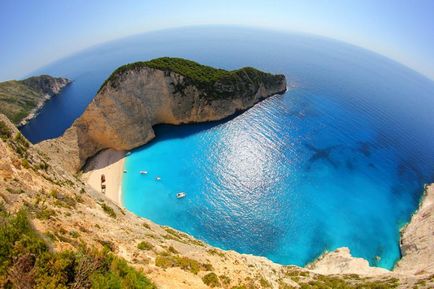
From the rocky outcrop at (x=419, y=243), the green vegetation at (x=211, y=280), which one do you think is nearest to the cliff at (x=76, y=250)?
the green vegetation at (x=211, y=280)

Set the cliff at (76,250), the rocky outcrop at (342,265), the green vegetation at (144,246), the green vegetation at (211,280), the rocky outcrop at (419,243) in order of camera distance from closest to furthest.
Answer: the cliff at (76,250), the green vegetation at (211,280), the green vegetation at (144,246), the rocky outcrop at (342,265), the rocky outcrop at (419,243)

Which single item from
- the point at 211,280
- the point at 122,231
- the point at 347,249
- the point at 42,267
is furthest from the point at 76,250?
the point at 347,249

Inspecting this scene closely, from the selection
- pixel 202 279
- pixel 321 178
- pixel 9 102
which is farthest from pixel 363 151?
pixel 9 102

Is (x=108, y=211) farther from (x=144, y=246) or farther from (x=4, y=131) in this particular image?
(x=4, y=131)

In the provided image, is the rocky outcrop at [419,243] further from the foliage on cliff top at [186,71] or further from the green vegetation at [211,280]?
the foliage on cliff top at [186,71]

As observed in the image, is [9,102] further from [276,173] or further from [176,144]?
[276,173]

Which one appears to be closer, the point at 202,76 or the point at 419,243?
the point at 419,243
